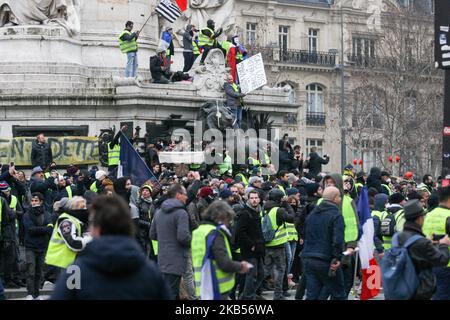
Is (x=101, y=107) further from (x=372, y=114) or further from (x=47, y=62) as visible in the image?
(x=372, y=114)

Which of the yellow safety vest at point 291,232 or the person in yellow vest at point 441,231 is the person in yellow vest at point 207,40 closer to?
the yellow safety vest at point 291,232

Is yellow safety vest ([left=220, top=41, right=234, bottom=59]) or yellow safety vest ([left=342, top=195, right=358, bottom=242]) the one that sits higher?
yellow safety vest ([left=220, top=41, right=234, bottom=59])

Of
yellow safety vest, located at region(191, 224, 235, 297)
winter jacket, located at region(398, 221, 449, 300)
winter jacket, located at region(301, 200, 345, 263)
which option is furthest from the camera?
winter jacket, located at region(301, 200, 345, 263)

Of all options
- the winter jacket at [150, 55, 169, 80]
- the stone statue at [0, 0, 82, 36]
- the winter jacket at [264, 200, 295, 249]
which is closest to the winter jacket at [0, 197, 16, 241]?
the winter jacket at [264, 200, 295, 249]

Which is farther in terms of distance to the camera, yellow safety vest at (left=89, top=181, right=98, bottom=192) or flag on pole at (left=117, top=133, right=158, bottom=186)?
flag on pole at (left=117, top=133, right=158, bottom=186)

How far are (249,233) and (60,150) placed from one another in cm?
1235

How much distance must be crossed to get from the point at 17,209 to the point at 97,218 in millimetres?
10831

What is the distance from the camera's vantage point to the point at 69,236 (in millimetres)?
14125

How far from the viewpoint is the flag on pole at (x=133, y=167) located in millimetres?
22312

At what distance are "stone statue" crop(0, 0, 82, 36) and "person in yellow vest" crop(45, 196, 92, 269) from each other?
52.8 ft

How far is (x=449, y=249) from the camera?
1370 centimetres

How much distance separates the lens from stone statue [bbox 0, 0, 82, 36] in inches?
1174

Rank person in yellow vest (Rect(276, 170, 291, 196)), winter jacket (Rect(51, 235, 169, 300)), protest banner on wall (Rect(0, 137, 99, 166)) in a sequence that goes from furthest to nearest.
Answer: protest banner on wall (Rect(0, 137, 99, 166))
person in yellow vest (Rect(276, 170, 291, 196))
winter jacket (Rect(51, 235, 169, 300))

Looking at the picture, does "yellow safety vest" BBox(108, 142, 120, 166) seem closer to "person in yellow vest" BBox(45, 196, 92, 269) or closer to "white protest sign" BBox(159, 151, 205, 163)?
"white protest sign" BBox(159, 151, 205, 163)
